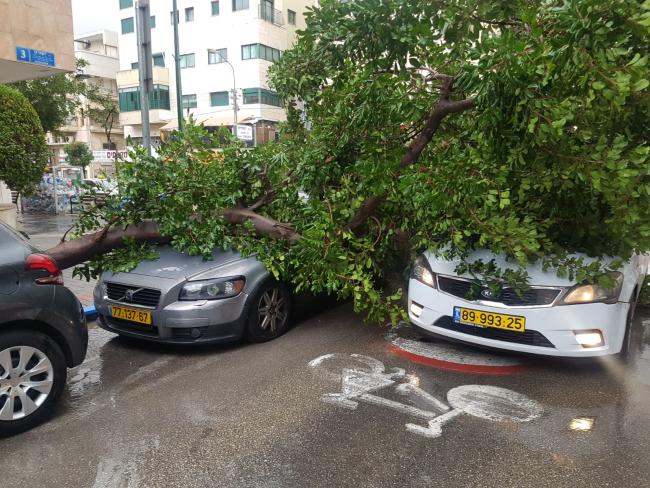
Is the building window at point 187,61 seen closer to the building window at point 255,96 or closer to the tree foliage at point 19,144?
the building window at point 255,96

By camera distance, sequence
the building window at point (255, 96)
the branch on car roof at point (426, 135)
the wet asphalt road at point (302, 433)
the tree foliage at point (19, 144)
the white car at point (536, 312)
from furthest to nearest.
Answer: the building window at point (255, 96)
the tree foliage at point (19, 144)
the branch on car roof at point (426, 135)
the white car at point (536, 312)
the wet asphalt road at point (302, 433)

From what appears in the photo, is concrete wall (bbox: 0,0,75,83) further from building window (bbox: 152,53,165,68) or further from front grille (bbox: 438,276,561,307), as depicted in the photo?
building window (bbox: 152,53,165,68)

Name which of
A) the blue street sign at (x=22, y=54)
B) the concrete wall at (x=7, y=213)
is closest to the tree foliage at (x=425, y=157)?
the blue street sign at (x=22, y=54)

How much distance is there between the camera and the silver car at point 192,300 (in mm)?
4766

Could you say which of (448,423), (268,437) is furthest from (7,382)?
(448,423)

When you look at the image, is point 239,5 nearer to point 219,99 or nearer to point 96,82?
point 219,99

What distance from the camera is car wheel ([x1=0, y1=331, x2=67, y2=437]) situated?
3.44 metres

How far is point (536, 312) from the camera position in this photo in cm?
420

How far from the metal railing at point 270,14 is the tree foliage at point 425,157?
39.1 m

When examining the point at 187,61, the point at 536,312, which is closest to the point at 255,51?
the point at 187,61

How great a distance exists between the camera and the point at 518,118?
12.7ft

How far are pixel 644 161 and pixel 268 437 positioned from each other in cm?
310

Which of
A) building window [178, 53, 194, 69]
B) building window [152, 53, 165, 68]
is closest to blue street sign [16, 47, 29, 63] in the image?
building window [178, 53, 194, 69]

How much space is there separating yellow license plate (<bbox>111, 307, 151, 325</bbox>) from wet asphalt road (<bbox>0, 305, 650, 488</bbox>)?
0.38 m
